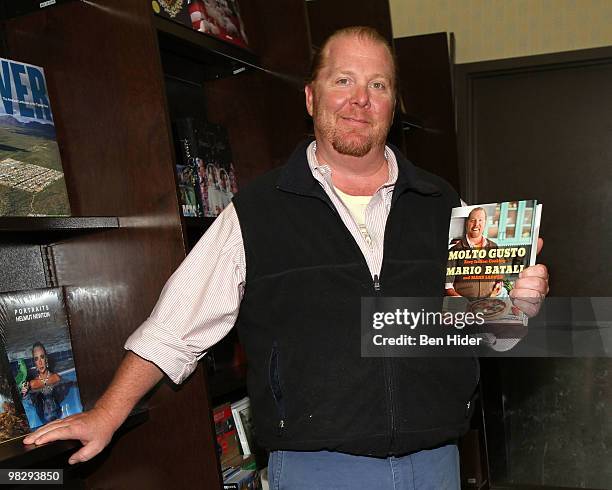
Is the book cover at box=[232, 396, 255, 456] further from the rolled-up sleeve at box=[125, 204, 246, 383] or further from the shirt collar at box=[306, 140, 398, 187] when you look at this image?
the shirt collar at box=[306, 140, 398, 187]

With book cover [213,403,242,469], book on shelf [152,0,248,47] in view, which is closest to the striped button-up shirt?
book cover [213,403,242,469]

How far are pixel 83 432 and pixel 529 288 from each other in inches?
37.9

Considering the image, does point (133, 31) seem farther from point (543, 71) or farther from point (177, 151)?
point (543, 71)

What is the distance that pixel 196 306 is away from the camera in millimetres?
1523

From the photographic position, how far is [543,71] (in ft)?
12.1

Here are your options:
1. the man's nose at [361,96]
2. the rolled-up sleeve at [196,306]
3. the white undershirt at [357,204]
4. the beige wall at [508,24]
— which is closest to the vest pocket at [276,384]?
the rolled-up sleeve at [196,306]

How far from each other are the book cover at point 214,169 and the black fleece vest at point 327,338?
35 centimetres

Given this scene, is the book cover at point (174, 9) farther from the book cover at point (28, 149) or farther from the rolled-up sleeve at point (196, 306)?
the rolled-up sleeve at point (196, 306)

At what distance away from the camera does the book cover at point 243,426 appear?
6.74ft

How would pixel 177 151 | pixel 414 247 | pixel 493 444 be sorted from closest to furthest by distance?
pixel 414 247 → pixel 177 151 → pixel 493 444

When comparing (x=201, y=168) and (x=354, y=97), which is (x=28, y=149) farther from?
(x=354, y=97)

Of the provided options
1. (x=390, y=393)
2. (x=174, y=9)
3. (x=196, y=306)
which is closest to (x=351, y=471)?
(x=390, y=393)

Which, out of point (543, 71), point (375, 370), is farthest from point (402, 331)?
point (543, 71)

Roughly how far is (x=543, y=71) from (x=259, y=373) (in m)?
2.79
